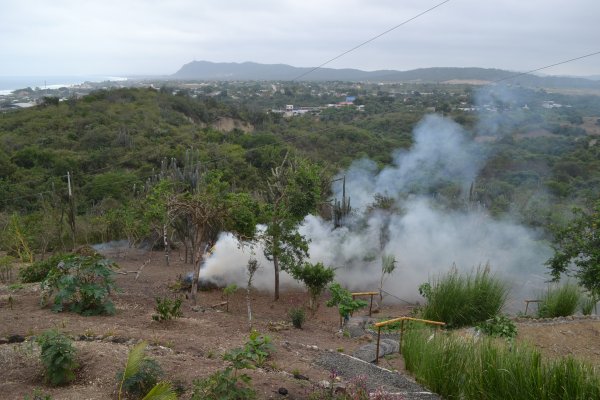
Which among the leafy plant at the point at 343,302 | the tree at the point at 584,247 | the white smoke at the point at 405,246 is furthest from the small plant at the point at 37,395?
the tree at the point at 584,247

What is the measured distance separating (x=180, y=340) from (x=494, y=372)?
13.8 feet

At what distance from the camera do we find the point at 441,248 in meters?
17.9

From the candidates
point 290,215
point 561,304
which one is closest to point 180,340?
point 290,215

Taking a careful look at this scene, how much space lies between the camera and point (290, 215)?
517 inches

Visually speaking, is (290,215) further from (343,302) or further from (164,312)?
(164,312)

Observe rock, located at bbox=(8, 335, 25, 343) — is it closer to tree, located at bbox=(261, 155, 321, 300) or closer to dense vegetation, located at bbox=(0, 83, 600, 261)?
A: tree, located at bbox=(261, 155, 321, 300)

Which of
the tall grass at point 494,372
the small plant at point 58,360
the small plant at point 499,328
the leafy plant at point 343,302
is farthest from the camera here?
the leafy plant at point 343,302

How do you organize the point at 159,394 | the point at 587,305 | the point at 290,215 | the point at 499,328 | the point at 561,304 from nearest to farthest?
1. the point at 159,394
2. the point at 499,328
3. the point at 561,304
4. the point at 587,305
5. the point at 290,215

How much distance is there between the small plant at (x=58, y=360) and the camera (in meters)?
5.42

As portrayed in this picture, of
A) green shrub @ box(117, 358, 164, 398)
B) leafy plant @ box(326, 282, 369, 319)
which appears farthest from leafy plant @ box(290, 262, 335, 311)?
green shrub @ box(117, 358, 164, 398)

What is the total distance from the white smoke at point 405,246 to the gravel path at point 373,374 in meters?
7.26

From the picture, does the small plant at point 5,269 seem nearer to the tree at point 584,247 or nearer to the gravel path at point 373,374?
the gravel path at point 373,374

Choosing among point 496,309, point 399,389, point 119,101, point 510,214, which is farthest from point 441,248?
point 119,101

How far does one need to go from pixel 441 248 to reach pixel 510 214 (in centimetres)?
617
